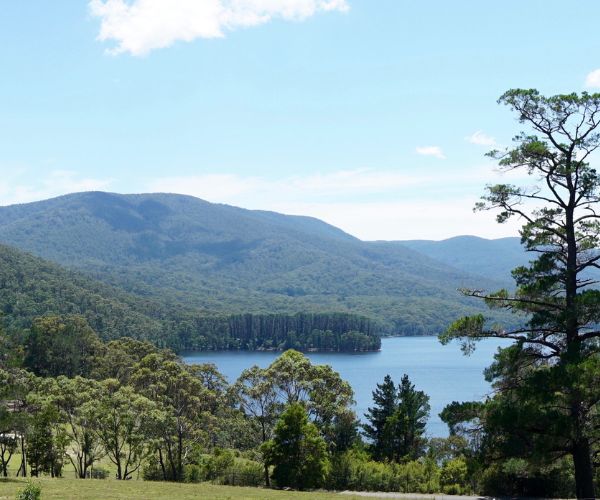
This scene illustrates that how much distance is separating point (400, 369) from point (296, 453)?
387 ft

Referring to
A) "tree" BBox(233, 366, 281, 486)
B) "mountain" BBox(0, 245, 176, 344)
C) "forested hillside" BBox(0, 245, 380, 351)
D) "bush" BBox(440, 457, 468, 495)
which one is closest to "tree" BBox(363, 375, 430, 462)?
"tree" BBox(233, 366, 281, 486)

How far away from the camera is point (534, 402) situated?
589 inches

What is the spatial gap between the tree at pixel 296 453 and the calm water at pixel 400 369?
163 feet

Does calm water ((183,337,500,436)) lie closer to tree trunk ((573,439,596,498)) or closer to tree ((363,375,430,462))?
tree ((363,375,430,462))

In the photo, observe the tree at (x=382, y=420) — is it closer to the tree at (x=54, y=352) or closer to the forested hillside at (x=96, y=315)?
the tree at (x=54, y=352)

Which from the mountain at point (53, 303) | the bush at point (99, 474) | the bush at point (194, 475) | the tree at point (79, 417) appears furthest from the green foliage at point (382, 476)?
the mountain at point (53, 303)

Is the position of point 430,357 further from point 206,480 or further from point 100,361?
point 206,480

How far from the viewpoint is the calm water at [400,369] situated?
101 m

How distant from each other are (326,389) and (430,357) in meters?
154

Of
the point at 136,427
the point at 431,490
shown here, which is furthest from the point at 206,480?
the point at 431,490

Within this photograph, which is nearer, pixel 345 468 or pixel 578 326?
pixel 578 326

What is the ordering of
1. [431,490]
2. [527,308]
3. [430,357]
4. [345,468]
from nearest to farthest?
[527,308] → [431,490] → [345,468] → [430,357]

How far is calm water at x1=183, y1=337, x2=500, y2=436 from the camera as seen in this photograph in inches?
3971

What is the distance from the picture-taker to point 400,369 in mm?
142625
